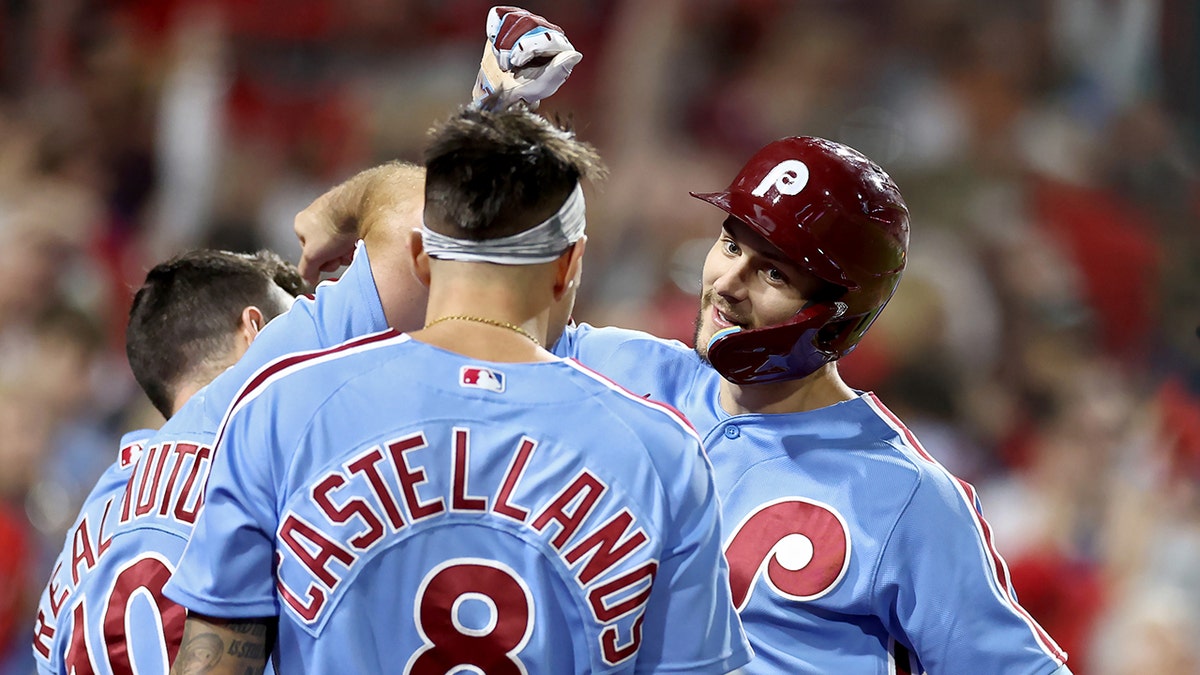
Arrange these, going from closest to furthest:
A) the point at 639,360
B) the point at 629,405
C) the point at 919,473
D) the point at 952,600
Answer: the point at 629,405 < the point at 952,600 < the point at 919,473 < the point at 639,360

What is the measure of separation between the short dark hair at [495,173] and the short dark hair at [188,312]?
1.29 meters

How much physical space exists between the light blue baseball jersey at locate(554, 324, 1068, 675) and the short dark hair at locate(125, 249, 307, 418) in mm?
1322

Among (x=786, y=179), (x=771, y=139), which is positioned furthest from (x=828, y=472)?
(x=771, y=139)

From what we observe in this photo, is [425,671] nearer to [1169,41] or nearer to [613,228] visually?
[613,228]

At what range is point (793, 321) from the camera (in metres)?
2.56

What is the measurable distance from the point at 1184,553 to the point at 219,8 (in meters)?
6.53

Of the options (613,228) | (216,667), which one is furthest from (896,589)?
(613,228)

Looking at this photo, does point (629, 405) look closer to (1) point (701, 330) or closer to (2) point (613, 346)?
(1) point (701, 330)

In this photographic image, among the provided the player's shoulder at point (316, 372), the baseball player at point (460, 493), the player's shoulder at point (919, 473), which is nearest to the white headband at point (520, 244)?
the baseball player at point (460, 493)

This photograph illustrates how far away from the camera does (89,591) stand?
262 centimetres

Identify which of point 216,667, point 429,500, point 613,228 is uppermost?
point 429,500

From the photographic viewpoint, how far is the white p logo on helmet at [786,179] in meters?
2.61

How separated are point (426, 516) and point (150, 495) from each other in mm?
932

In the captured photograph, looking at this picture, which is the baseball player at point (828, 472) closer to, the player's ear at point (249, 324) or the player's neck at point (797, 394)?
the player's neck at point (797, 394)
